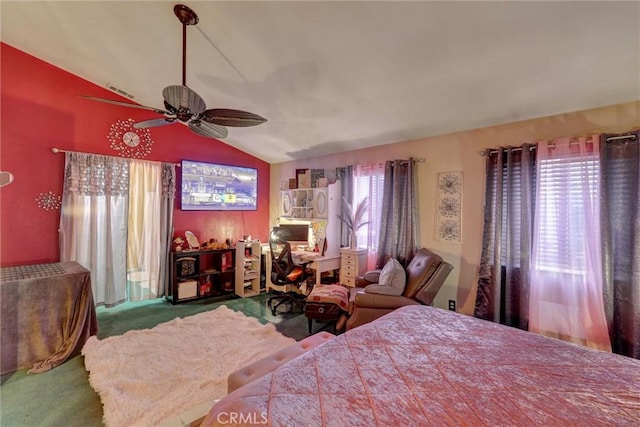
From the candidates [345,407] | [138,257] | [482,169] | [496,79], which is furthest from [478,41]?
[138,257]

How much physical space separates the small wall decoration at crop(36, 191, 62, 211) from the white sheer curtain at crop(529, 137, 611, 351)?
5474 mm

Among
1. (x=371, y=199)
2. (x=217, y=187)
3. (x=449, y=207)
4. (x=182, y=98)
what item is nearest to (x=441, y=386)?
(x=182, y=98)

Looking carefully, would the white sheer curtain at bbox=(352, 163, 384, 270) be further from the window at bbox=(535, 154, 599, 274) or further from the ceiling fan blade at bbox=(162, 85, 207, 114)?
the ceiling fan blade at bbox=(162, 85, 207, 114)

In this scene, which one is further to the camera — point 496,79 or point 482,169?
point 482,169

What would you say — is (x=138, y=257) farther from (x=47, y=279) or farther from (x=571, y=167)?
(x=571, y=167)

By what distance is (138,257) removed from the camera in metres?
3.95

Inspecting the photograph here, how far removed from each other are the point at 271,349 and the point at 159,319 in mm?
1770

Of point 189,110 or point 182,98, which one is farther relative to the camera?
point 189,110

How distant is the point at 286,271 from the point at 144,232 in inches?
88.7

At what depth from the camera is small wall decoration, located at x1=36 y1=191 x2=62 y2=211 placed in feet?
10.5

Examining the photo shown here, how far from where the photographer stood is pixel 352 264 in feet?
12.6

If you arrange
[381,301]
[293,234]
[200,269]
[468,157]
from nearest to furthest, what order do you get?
1. [381,301]
2. [468,157]
3. [200,269]
4. [293,234]

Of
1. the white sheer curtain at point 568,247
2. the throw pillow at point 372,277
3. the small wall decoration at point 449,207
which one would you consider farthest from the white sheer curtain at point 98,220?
the white sheer curtain at point 568,247

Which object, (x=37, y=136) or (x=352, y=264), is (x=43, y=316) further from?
(x=352, y=264)
